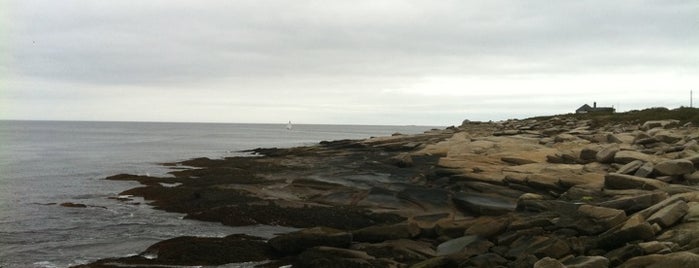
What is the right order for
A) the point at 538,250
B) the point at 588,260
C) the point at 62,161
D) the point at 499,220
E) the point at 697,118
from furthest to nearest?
1. the point at 62,161
2. the point at 697,118
3. the point at 499,220
4. the point at 538,250
5. the point at 588,260

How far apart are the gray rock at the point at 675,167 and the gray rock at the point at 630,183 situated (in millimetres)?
1089

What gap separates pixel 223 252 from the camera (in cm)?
1619

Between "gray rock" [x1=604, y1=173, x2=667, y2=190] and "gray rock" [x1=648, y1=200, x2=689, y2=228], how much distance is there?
16.2 feet

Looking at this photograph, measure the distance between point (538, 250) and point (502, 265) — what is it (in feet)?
2.84

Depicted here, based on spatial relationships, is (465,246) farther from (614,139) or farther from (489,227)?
(614,139)

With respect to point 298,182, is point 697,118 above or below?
above

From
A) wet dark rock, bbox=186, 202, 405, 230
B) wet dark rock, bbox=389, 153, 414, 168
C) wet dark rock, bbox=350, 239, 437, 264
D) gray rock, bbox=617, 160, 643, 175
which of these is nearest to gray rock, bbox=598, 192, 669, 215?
wet dark rock, bbox=350, 239, 437, 264

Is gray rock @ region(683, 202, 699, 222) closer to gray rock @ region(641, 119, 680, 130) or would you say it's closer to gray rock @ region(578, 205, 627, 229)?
gray rock @ region(578, 205, 627, 229)

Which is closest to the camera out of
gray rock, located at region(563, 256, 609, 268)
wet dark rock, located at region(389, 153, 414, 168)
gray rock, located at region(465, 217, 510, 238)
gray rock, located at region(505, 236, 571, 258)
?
gray rock, located at region(563, 256, 609, 268)

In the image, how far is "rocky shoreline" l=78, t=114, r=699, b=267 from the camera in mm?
12227

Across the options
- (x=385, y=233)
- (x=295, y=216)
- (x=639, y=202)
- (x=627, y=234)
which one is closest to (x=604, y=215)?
(x=639, y=202)

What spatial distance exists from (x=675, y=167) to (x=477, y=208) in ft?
21.7

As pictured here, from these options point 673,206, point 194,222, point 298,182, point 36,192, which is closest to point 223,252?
point 194,222

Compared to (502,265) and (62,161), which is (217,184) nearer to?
(502,265)
